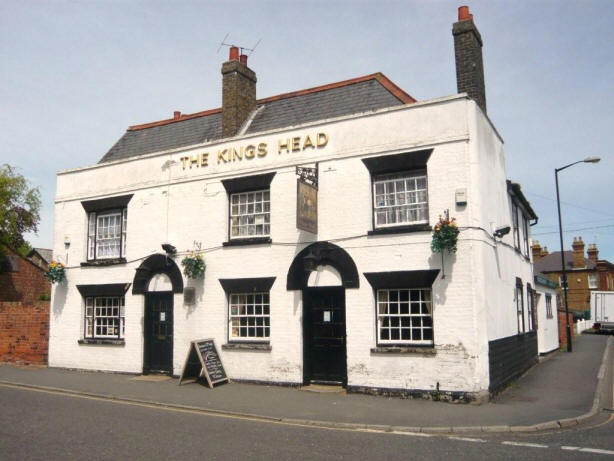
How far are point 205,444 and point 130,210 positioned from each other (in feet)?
34.8

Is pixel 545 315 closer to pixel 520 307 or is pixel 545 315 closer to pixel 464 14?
pixel 520 307

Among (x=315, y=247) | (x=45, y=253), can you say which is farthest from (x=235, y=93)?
(x=45, y=253)

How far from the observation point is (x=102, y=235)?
690 inches

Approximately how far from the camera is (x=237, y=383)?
14164mm

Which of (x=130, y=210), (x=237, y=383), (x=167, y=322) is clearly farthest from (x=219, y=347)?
(x=130, y=210)

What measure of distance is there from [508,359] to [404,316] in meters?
3.37

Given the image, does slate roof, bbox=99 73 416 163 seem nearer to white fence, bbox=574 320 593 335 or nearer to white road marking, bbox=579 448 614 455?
white road marking, bbox=579 448 614 455

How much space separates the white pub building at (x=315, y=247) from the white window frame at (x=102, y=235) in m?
0.07

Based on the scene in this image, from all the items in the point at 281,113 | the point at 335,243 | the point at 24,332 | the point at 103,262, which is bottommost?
the point at 24,332

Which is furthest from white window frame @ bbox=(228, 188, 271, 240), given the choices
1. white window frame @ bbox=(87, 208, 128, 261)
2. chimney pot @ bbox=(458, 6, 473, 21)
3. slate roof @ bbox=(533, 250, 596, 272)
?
slate roof @ bbox=(533, 250, 596, 272)

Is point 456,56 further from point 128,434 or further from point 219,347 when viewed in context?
point 128,434

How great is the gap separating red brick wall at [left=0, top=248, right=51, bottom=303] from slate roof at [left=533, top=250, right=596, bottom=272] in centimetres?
4817

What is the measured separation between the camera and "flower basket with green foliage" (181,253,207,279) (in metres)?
14.9

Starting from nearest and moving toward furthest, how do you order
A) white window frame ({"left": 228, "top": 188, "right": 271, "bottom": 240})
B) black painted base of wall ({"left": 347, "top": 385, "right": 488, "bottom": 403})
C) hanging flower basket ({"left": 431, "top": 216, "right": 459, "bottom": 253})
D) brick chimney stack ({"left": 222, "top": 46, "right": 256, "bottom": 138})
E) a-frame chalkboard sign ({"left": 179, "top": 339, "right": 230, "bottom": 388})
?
black painted base of wall ({"left": 347, "top": 385, "right": 488, "bottom": 403}), hanging flower basket ({"left": 431, "top": 216, "right": 459, "bottom": 253}), a-frame chalkboard sign ({"left": 179, "top": 339, "right": 230, "bottom": 388}), white window frame ({"left": 228, "top": 188, "right": 271, "bottom": 240}), brick chimney stack ({"left": 222, "top": 46, "right": 256, "bottom": 138})
